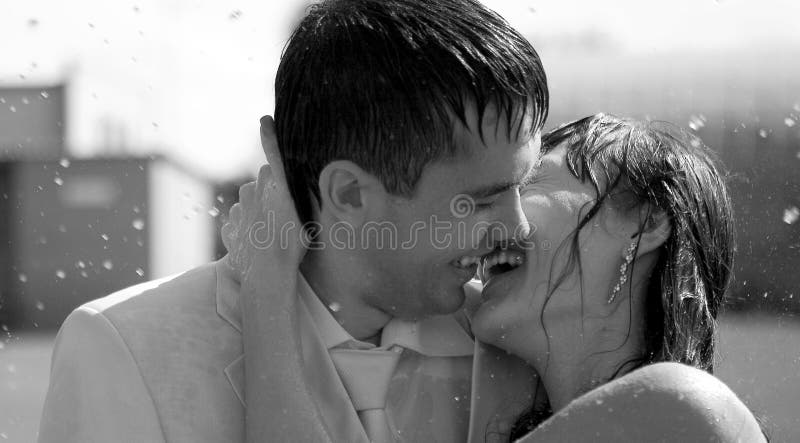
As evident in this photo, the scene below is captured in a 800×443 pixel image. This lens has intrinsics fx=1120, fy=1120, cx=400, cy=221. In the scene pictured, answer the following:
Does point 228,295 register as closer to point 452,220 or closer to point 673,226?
point 452,220

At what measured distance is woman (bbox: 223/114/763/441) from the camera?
10.6 ft

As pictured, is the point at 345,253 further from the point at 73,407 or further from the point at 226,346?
the point at 73,407

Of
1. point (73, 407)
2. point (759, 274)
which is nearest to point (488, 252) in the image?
point (73, 407)

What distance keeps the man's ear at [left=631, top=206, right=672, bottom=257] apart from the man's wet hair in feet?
1.65

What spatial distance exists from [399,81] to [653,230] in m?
0.92

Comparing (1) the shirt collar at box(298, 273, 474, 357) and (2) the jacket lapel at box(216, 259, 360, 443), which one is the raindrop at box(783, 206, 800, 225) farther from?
(2) the jacket lapel at box(216, 259, 360, 443)

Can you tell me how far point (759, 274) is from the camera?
15633 millimetres

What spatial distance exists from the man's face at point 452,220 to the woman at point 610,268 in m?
0.25

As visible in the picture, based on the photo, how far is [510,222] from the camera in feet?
9.98

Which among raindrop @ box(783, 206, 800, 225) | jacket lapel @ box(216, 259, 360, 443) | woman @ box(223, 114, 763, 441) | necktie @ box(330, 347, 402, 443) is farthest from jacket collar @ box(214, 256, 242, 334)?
raindrop @ box(783, 206, 800, 225)

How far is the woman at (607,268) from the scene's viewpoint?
3.25m

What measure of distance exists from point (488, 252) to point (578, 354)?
1.62 feet

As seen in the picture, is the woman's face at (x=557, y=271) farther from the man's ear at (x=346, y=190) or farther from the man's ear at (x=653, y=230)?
the man's ear at (x=346, y=190)

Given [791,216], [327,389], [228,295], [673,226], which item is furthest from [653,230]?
[791,216]
